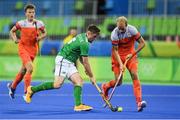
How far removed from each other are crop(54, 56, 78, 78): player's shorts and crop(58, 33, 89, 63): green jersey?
10 cm

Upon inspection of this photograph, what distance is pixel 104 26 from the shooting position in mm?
32562

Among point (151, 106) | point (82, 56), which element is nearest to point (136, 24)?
point (151, 106)

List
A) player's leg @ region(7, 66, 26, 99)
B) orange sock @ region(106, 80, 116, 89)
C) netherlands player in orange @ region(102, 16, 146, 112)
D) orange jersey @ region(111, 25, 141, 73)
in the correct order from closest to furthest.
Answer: netherlands player in orange @ region(102, 16, 146, 112)
orange jersey @ region(111, 25, 141, 73)
orange sock @ region(106, 80, 116, 89)
player's leg @ region(7, 66, 26, 99)

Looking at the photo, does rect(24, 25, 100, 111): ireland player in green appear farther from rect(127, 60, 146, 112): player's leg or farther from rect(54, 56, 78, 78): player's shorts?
rect(127, 60, 146, 112): player's leg

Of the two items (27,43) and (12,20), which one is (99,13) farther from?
(27,43)

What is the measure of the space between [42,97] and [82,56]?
15.6ft

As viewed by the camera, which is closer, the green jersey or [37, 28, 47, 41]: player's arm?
the green jersey

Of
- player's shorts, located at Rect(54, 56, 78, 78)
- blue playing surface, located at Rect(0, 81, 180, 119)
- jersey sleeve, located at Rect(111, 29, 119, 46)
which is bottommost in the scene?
blue playing surface, located at Rect(0, 81, 180, 119)

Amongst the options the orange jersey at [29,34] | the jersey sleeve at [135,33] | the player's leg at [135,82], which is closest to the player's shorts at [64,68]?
the player's leg at [135,82]

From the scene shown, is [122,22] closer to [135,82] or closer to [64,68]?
[135,82]

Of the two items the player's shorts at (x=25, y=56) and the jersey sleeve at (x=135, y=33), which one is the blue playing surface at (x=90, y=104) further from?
the jersey sleeve at (x=135, y=33)

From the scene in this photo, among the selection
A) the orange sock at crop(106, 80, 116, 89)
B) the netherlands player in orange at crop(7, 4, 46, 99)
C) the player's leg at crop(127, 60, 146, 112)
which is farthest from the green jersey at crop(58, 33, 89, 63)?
the netherlands player in orange at crop(7, 4, 46, 99)

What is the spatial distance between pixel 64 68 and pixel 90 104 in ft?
7.30

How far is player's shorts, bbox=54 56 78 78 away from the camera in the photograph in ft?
52.4
